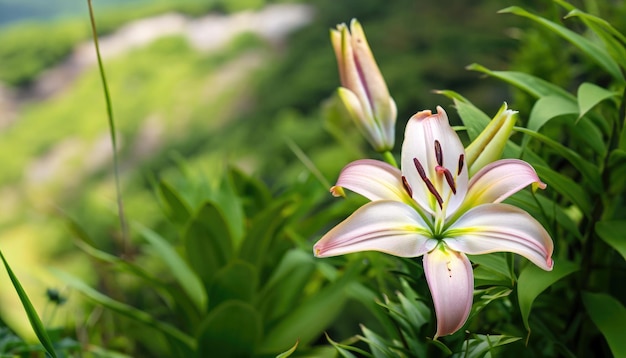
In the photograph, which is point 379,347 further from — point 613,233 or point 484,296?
point 613,233

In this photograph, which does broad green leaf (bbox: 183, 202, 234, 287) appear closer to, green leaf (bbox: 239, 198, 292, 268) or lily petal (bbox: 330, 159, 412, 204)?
green leaf (bbox: 239, 198, 292, 268)

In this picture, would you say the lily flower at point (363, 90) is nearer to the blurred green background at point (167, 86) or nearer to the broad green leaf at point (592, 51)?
the broad green leaf at point (592, 51)

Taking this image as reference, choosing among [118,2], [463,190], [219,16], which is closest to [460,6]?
[219,16]

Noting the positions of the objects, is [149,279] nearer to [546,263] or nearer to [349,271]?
[349,271]

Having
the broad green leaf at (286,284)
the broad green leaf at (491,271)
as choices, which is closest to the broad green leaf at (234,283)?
the broad green leaf at (286,284)

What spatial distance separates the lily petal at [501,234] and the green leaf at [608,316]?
17cm

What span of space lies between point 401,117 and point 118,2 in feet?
3.75

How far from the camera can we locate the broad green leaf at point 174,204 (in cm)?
72

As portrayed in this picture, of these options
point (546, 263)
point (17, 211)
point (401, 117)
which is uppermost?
point (546, 263)

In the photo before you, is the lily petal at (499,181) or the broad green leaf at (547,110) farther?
the broad green leaf at (547,110)

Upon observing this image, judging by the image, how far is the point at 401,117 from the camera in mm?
1606

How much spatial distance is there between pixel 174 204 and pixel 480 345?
419 mm

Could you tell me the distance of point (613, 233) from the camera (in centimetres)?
47

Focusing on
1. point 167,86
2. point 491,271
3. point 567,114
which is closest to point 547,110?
point 567,114
